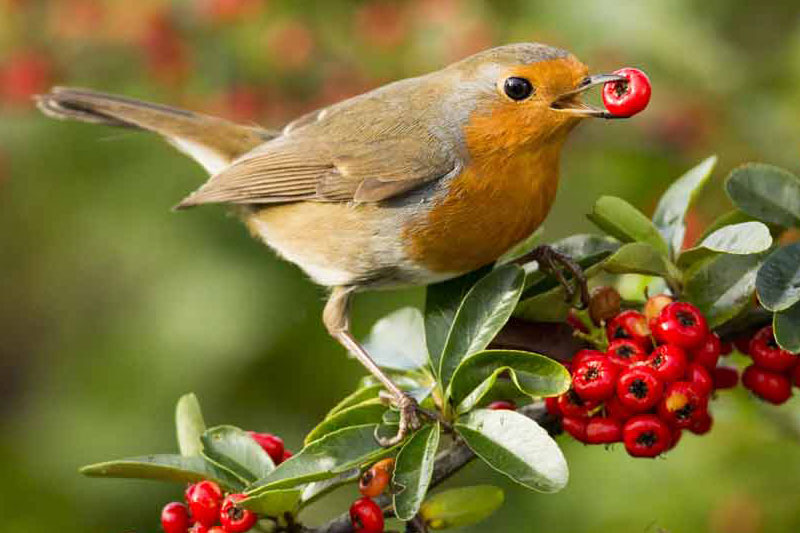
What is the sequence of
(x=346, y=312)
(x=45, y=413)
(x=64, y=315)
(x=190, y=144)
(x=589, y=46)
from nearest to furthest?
(x=346, y=312) < (x=190, y=144) < (x=589, y=46) < (x=45, y=413) < (x=64, y=315)

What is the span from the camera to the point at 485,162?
3.19 m

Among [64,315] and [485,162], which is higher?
[485,162]

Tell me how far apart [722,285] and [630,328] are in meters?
0.23

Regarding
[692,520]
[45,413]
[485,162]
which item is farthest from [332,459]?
[45,413]

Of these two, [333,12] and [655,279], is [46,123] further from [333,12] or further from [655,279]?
[655,279]

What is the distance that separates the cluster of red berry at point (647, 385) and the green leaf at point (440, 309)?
0.29 m

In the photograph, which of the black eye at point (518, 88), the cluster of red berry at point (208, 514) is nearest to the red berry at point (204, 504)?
the cluster of red berry at point (208, 514)

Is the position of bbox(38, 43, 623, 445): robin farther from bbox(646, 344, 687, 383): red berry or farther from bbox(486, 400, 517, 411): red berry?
bbox(646, 344, 687, 383): red berry

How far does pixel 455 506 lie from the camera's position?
2.47 m

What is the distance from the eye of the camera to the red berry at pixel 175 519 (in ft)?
7.46

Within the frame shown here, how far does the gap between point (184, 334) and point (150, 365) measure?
22 cm

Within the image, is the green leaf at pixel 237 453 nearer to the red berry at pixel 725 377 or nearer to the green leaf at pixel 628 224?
the green leaf at pixel 628 224

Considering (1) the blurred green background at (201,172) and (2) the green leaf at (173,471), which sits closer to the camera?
(2) the green leaf at (173,471)

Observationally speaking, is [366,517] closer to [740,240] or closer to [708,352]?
[708,352]
